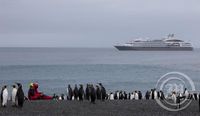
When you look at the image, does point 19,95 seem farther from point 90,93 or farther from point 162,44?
point 162,44

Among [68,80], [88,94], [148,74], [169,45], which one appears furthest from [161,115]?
[169,45]

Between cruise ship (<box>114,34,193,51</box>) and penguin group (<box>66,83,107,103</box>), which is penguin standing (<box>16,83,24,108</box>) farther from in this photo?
cruise ship (<box>114,34,193,51</box>)

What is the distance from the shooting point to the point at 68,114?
17969 millimetres

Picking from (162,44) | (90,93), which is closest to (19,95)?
(90,93)

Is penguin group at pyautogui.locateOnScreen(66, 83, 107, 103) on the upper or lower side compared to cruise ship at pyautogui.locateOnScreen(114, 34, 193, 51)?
lower

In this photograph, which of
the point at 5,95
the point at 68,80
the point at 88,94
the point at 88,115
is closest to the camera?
the point at 88,115

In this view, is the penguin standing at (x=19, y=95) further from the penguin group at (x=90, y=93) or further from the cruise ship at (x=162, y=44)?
the cruise ship at (x=162, y=44)

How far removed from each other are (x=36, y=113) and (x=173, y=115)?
5621 mm

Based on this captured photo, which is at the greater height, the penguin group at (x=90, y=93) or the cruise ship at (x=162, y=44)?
the cruise ship at (x=162, y=44)

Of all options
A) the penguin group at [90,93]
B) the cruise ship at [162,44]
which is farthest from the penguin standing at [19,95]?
the cruise ship at [162,44]

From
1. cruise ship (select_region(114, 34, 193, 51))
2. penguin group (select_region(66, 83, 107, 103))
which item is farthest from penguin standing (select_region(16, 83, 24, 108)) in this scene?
cruise ship (select_region(114, 34, 193, 51))

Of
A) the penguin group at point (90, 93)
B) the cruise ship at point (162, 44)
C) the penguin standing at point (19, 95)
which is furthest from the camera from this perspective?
the cruise ship at point (162, 44)

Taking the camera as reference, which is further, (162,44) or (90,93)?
(162,44)

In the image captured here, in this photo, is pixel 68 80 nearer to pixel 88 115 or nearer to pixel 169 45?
pixel 88 115
